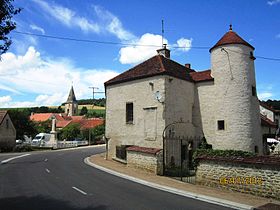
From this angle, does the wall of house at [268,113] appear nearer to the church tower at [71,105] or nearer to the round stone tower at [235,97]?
the round stone tower at [235,97]

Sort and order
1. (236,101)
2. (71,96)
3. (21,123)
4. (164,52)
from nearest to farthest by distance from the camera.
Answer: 1. (236,101)
2. (164,52)
3. (21,123)
4. (71,96)

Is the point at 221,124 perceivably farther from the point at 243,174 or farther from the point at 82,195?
the point at 82,195

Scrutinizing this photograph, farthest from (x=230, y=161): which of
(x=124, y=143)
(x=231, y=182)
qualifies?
(x=124, y=143)

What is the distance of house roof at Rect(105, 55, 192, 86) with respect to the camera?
2270 centimetres

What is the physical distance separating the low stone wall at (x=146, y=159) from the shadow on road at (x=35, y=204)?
8.56 metres

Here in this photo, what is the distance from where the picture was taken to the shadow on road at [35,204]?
9055mm

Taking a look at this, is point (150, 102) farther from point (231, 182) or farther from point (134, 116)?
point (231, 182)

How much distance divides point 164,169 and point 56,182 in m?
7.02

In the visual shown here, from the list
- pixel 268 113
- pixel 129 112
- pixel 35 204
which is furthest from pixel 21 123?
pixel 35 204

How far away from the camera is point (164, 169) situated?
58.9 ft

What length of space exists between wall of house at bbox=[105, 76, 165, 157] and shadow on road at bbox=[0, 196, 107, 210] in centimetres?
1224

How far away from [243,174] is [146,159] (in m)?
7.26

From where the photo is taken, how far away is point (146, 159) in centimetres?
1856

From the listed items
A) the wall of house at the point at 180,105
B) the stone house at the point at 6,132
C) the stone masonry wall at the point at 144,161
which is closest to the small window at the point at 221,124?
the wall of house at the point at 180,105
